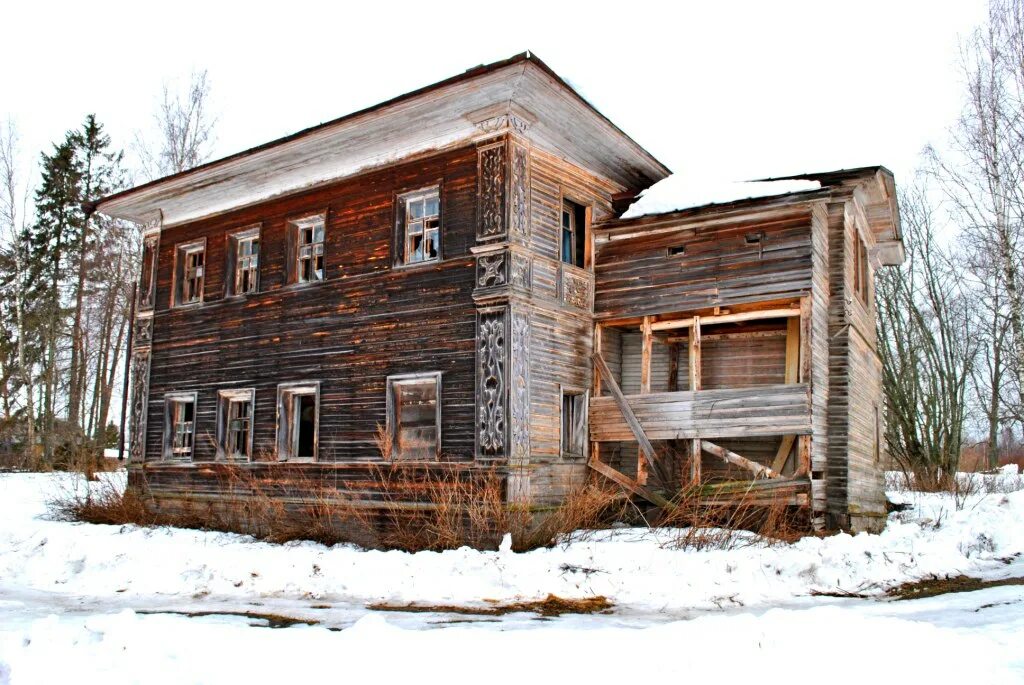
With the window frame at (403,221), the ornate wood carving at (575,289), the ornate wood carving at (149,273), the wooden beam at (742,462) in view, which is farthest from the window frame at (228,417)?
the wooden beam at (742,462)

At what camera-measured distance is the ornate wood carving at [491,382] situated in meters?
13.8

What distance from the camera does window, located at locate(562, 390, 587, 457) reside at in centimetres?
1562

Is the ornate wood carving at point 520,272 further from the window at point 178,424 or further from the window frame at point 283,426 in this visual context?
the window at point 178,424

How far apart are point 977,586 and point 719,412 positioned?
4.87 meters

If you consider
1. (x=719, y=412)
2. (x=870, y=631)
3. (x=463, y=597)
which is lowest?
(x=463, y=597)

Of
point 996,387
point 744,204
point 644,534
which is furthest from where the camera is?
point 996,387

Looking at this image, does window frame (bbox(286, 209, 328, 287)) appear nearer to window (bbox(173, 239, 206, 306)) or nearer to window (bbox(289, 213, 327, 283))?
window (bbox(289, 213, 327, 283))

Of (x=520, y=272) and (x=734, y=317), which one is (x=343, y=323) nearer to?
(x=520, y=272)

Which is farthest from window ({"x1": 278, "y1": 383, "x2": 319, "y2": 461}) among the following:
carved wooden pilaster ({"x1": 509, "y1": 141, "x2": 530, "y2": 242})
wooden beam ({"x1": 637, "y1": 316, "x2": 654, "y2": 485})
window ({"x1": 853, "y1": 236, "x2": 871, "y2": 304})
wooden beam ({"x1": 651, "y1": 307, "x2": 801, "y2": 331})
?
window ({"x1": 853, "y1": 236, "x2": 871, "y2": 304})

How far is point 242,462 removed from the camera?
17.9m

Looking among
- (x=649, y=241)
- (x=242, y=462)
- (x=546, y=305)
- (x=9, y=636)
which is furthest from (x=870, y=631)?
(x=242, y=462)

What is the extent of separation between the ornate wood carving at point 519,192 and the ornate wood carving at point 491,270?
562 mm

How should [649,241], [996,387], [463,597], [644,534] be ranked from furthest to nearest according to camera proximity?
[996,387]
[649,241]
[644,534]
[463,597]

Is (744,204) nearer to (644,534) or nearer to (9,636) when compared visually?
(644,534)
